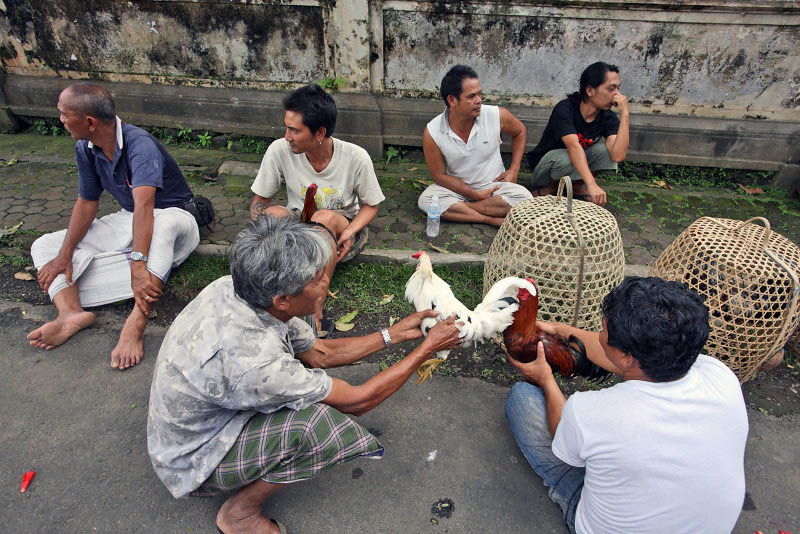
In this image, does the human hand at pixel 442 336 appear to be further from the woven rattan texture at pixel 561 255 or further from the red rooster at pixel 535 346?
the woven rattan texture at pixel 561 255

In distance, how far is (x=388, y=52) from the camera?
561 cm

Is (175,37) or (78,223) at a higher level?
(175,37)

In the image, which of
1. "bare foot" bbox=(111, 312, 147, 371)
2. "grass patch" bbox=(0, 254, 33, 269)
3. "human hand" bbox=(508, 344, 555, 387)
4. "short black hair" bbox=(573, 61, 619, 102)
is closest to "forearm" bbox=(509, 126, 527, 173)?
"short black hair" bbox=(573, 61, 619, 102)

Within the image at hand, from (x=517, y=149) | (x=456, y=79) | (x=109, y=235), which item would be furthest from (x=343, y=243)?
(x=517, y=149)

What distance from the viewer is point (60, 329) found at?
3354 mm

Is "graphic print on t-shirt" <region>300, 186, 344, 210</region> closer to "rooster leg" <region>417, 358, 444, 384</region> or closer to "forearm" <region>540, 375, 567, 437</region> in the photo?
"rooster leg" <region>417, 358, 444, 384</region>

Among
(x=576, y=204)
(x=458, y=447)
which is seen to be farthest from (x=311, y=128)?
(x=458, y=447)

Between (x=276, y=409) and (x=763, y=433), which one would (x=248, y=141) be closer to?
(x=276, y=409)

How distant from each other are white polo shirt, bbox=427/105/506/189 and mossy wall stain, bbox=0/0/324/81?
220 centimetres

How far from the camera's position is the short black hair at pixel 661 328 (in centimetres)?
168

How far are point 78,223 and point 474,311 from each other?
308 centimetres

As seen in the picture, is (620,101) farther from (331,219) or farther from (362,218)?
(331,219)

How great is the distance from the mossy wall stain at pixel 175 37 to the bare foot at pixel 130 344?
3.80 meters

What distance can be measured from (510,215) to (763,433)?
6.73 feet
